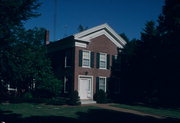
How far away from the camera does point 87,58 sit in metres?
23.5

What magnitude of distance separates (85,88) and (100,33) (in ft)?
21.2

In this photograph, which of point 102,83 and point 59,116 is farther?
point 102,83

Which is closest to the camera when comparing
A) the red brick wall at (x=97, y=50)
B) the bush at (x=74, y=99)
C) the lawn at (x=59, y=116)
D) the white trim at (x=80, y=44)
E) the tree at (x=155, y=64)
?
the lawn at (x=59, y=116)

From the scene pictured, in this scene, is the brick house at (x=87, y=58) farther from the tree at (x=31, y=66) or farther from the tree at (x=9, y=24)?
the tree at (x=9, y=24)

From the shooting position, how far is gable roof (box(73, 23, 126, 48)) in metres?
23.1

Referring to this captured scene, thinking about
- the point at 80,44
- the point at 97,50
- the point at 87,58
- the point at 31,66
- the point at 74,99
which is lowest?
the point at 74,99

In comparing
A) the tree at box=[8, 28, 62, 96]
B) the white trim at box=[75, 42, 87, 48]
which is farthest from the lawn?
the white trim at box=[75, 42, 87, 48]

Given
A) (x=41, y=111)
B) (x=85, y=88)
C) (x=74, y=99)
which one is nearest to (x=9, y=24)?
(x=41, y=111)

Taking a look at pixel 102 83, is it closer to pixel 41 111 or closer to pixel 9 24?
pixel 41 111

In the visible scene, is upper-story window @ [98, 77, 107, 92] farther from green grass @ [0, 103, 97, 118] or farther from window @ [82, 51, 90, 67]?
green grass @ [0, 103, 97, 118]

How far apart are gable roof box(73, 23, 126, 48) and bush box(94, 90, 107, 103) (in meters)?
5.81

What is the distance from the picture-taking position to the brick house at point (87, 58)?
22766 mm

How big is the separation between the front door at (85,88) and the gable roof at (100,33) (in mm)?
4367

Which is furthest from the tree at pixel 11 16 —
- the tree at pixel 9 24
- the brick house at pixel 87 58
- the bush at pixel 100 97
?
the bush at pixel 100 97
